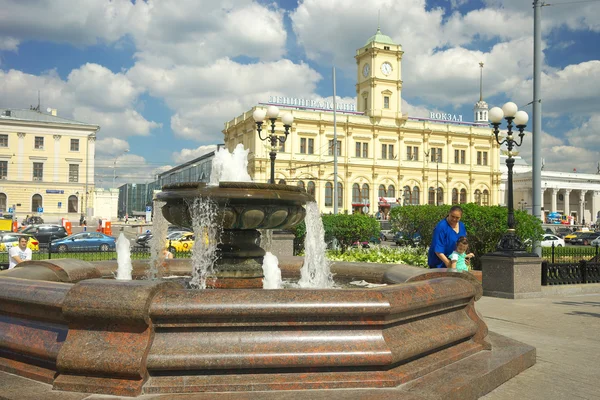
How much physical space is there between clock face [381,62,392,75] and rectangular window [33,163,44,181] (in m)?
41.7

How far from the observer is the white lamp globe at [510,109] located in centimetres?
1269

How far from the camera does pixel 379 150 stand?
6481 centimetres

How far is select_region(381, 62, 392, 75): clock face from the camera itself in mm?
66438

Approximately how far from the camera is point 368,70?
67062mm

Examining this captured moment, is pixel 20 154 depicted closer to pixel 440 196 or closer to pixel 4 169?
pixel 4 169

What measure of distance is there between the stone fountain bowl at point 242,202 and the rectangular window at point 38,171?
60.6 metres

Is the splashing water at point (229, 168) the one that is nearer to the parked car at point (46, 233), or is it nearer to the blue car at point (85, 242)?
the blue car at point (85, 242)

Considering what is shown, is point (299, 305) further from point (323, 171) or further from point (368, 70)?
point (368, 70)

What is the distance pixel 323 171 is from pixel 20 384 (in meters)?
58.2

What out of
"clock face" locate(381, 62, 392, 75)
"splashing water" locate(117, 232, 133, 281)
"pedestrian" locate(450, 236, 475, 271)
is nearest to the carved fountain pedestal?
"splashing water" locate(117, 232, 133, 281)

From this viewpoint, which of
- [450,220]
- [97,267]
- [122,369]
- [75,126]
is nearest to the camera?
[122,369]

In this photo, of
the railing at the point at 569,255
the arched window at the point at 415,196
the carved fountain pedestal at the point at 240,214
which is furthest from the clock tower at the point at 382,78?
the carved fountain pedestal at the point at 240,214

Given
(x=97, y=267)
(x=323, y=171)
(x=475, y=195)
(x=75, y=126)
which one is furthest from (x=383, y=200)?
(x=97, y=267)

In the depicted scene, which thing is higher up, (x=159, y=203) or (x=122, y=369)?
(x=159, y=203)
